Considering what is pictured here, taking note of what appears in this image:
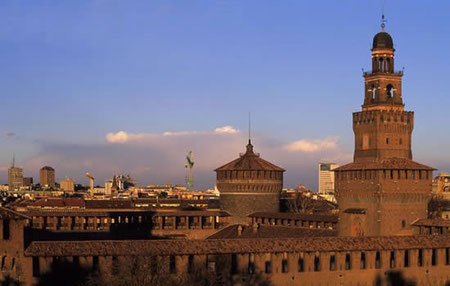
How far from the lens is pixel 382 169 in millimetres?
62281

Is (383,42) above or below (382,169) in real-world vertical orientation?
above

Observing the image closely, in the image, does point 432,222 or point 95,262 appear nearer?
point 95,262

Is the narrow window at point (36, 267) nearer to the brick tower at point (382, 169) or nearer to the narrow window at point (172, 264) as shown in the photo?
the narrow window at point (172, 264)

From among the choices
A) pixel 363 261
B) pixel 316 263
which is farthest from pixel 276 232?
pixel 316 263

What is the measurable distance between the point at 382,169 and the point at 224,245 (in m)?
17.9

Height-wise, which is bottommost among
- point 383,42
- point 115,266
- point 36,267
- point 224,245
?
point 36,267

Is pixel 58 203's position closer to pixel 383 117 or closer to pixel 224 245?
pixel 383 117

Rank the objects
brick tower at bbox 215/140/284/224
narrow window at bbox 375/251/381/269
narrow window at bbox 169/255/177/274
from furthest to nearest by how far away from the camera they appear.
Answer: brick tower at bbox 215/140/284/224, narrow window at bbox 375/251/381/269, narrow window at bbox 169/255/177/274

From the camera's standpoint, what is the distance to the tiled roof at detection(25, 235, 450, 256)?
46.5 metres

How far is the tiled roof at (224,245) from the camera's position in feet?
153

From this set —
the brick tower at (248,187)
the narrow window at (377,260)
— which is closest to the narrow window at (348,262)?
the narrow window at (377,260)

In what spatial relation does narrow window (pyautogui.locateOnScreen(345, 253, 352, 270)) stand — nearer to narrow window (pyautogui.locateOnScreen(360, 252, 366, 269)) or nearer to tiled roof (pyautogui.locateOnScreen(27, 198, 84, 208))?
narrow window (pyautogui.locateOnScreen(360, 252, 366, 269))

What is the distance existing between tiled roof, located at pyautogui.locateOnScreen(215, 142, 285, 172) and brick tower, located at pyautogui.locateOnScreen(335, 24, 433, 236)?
41.3 feet

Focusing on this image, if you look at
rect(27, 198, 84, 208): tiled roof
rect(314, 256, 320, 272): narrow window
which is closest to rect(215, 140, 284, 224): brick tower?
rect(314, 256, 320, 272): narrow window
